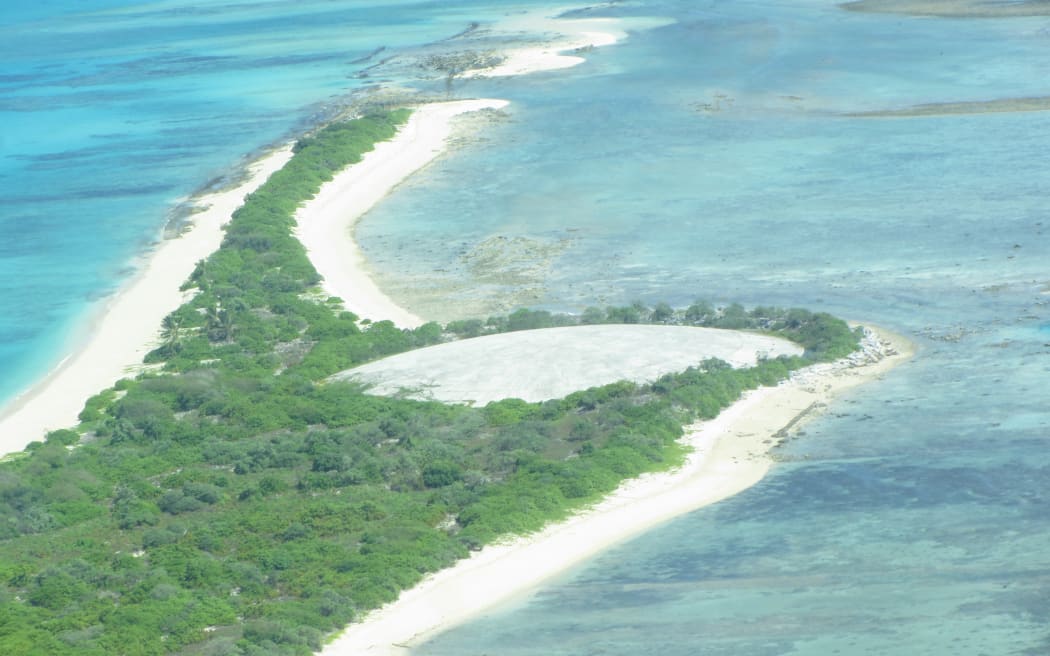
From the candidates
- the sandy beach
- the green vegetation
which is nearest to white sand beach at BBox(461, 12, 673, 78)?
the sandy beach

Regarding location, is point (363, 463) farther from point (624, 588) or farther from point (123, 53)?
point (123, 53)

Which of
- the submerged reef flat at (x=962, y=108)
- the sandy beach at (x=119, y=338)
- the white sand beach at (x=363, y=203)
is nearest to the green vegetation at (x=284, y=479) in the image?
the sandy beach at (x=119, y=338)

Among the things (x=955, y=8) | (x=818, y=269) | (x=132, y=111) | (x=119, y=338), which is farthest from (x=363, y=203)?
(x=955, y=8)

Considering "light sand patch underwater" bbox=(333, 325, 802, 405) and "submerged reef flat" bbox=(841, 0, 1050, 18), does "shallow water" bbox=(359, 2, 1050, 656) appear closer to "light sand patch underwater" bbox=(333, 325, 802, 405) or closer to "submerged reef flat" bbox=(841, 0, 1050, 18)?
"submerged reef flat" bbox=(841, 0, 1050, 18)

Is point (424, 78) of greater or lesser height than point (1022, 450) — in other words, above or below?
above

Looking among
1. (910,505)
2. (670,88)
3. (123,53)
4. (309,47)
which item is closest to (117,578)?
(910,505)
